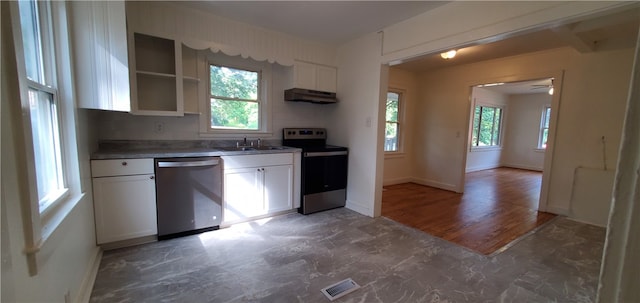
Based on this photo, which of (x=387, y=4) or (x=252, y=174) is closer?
(x=387, y=4)

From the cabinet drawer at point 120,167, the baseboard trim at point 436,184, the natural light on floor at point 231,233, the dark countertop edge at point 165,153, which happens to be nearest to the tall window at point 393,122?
the baseboard trim at point 436,184

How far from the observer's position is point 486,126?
7.78m

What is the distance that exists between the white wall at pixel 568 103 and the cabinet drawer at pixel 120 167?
481 cm

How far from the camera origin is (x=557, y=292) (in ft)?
6.68

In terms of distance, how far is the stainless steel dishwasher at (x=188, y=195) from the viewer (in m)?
2.66

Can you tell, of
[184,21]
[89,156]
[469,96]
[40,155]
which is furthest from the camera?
[469,96]

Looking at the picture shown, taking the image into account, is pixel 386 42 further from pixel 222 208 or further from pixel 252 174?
pixel 222 208

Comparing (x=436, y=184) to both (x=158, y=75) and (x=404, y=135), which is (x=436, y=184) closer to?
(x=404, y=135)

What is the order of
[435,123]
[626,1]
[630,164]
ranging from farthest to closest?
[435,123] → [626,1] → [630,164]

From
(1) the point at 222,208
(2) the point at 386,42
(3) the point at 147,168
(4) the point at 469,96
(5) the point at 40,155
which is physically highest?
(2) the point at 386,42

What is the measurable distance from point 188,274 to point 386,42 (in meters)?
3.15

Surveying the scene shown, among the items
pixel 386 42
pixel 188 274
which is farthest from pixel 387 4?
pixel 188 274

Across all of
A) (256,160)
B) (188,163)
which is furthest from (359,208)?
(188,163)

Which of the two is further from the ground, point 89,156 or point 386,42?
point 386,42
